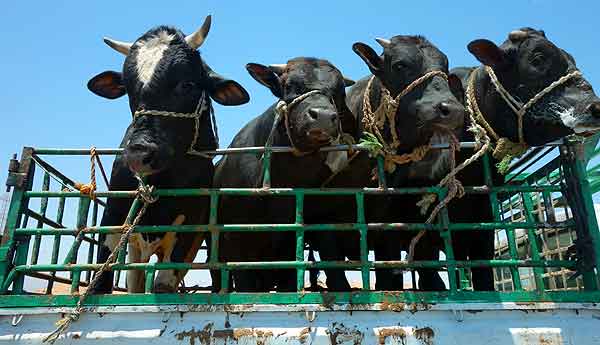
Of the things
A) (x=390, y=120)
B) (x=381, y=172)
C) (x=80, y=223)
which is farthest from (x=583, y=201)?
(x=80, y=223)

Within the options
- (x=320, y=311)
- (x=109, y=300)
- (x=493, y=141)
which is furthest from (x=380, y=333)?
(x=493, y=141)

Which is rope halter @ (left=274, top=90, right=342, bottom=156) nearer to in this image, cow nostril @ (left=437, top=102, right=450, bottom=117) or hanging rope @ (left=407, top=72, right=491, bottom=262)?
cow nostril @ (left=437, top=102, right=450, bottom=117)

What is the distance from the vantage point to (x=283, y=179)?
19.1 feet

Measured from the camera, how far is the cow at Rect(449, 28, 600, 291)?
4938 mm

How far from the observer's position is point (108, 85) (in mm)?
6102

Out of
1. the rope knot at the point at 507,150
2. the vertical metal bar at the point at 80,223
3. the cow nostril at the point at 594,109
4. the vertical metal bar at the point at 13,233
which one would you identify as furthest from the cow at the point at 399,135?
the vertical metal bar at the point at 13,233

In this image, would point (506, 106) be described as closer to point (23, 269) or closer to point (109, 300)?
point (109, 300)

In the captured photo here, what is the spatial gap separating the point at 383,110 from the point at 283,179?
1289 mm

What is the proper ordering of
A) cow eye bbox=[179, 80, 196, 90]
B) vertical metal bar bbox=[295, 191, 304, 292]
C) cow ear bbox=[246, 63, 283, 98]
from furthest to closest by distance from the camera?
cow ear bbox=[246, 63, 283, 98], cow eye bbox=[179, 80, 196, 90], vertical metal bar bbox=[295, 191, 304, 292]

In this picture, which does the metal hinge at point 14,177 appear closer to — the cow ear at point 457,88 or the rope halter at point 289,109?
the rope halter at point 289,109

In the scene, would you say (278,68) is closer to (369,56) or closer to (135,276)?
(369,56)

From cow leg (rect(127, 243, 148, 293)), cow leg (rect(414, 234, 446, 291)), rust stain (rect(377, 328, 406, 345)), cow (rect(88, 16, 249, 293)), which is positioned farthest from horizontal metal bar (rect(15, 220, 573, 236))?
cow leg (rect(414, 234, 446, 291))

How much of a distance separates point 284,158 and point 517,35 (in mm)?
2742

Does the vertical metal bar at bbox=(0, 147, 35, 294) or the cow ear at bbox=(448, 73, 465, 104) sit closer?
the vertical metal bar at bbox=(0, 147, 35, 294)
